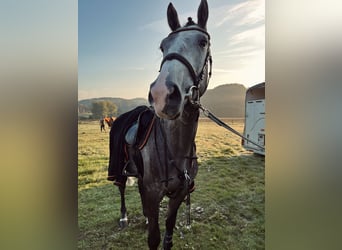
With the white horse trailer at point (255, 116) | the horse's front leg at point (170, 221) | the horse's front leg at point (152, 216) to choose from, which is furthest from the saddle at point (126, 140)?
the white horse trailer at point (255, 116)

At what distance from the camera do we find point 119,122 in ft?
4.56

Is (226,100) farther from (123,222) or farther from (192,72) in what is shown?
(123,222)

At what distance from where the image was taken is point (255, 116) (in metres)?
1.24

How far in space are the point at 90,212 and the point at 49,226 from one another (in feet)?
0.82

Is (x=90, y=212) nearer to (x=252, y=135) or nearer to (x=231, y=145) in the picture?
(x=231, y=145)

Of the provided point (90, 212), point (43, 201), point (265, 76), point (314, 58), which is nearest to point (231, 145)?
point (265, 76)

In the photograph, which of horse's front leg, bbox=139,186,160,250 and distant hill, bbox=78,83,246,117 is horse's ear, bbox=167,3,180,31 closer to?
distant hill, bbox=78,83,246,117

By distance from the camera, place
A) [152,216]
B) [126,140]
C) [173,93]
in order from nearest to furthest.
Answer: [173,93] < [152,216] < [126,140]

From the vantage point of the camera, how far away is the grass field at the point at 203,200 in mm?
1292

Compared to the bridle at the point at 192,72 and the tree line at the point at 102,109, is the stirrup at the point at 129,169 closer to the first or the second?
the tree line at the point at 102,109

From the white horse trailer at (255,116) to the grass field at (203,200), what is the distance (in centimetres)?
5

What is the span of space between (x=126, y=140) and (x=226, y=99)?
0.60 meters

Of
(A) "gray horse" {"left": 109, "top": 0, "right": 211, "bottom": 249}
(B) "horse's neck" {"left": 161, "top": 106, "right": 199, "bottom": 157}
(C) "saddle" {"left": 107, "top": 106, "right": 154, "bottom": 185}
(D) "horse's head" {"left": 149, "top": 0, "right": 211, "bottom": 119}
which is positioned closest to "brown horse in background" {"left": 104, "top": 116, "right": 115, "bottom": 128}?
(C) "saddle" {"left": 107, "top": 106, "right": 154, "bottom": 185}

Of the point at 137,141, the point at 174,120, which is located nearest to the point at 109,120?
the point at 137,141
